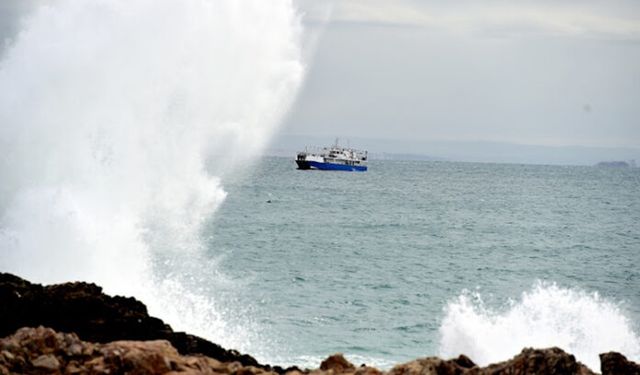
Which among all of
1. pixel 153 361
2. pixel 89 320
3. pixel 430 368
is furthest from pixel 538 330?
pixel 153 361

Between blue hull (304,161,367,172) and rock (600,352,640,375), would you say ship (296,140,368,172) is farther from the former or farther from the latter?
Answer: rock (600,352,640,375)

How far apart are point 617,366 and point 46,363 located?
6610 mm

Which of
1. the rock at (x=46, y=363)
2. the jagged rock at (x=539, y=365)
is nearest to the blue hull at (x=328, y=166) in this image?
the rock at (x=46, y=363)

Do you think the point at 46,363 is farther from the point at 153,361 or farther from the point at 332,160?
the point at 332,160

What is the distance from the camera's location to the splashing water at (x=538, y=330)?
2041 cm

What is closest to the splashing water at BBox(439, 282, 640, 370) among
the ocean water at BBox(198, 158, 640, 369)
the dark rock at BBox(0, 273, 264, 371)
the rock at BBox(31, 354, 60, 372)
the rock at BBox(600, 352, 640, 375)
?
the ocean water at BBox(198, 158, 640, 369)

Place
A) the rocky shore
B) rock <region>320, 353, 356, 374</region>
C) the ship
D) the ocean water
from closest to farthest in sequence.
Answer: the rocky shore → rock <region>320, 353, 356, 374</region> → the ocean water → the ship

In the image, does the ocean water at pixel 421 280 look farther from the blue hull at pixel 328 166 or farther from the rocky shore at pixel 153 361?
the blue hull at pixel 328 166

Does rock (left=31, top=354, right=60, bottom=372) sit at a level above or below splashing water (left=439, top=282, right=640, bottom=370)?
above

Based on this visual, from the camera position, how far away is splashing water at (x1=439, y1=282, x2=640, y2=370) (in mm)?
20406

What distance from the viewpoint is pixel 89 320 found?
12562 mm

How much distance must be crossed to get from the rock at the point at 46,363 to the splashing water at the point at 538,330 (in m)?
11.0

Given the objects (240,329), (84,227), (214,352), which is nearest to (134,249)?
(84,227)

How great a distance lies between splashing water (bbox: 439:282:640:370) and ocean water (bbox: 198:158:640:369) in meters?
0.05
